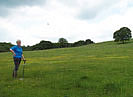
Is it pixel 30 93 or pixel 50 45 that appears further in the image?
pixel 50 45

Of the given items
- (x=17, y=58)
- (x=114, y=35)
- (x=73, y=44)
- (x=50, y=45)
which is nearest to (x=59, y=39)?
(x=73, y=44)

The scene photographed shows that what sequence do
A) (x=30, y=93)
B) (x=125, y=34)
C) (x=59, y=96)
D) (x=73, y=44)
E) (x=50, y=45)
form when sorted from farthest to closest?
1. (x=73, y=44)
2. (x=50, y=45)
3. (x=125, y=34)
4. (x=30, y=93)
5. (x=59, y=96)

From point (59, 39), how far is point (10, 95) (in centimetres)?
15436

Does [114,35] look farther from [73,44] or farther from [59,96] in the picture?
[59,96]

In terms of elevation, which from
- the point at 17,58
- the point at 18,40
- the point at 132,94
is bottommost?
the point at 132,94

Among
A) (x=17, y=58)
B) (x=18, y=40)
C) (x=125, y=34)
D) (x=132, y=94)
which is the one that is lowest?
(x=132, y=94)

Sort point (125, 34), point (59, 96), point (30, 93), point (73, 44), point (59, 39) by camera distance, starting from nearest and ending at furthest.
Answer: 1. point (59, 96)
2. point (30, 93)
3. point (125, 34)
4. point (73, 44)
5. point (59, 39)

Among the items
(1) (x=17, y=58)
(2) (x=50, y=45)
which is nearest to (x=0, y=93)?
(1) (x=17, y=58)

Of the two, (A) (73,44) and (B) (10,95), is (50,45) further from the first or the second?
(B) (10,95)

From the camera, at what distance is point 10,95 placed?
25.2 feet

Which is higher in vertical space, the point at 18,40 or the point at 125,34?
the point at 125,34

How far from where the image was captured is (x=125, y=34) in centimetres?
8531

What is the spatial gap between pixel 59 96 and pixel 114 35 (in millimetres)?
87693

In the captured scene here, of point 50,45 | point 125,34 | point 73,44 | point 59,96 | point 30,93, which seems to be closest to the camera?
point 59,96
